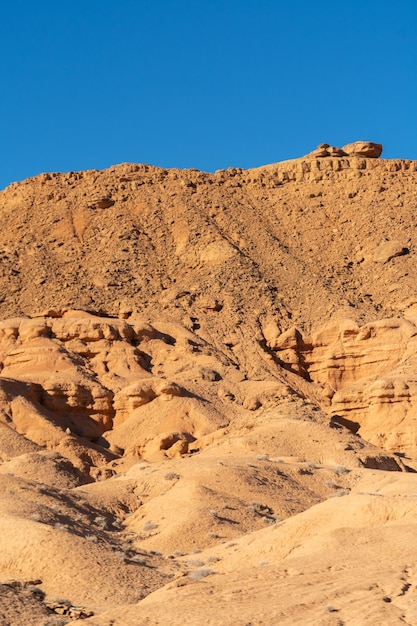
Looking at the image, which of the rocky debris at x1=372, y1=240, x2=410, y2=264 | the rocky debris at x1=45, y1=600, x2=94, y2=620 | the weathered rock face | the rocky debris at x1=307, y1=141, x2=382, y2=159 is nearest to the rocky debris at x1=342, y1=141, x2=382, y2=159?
the rocky debris at x1=307, y1=141, x2=382, y2=159

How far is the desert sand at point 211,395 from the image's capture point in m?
17.6

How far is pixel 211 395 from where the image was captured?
153ft

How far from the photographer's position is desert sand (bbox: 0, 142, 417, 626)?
1764 cm

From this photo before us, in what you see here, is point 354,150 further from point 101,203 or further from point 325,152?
point 101,203

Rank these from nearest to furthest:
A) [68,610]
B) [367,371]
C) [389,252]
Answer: [68,610]
[367,371]
[389,252]

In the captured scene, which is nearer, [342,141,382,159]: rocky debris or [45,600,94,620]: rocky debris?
[45,600,94,620]: rocky debris

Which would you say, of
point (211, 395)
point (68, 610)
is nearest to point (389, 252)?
point (211, 395)

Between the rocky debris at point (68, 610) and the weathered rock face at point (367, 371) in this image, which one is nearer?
the rocky debris at point (68, 610)

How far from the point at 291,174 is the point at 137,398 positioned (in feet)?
86.9

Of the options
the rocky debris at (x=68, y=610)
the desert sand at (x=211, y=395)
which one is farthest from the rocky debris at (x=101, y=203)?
the rocky debris at (x=68, y=610)

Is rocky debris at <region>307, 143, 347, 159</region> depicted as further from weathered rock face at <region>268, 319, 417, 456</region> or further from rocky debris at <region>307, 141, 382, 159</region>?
weathered rock face at <region>268, 319, 417, 456</region>

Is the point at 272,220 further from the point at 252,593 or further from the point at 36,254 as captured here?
the point at 252,593

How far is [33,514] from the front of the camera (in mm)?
22984

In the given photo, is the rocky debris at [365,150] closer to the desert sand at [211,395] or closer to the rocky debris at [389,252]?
the desert sand at [211,395]
